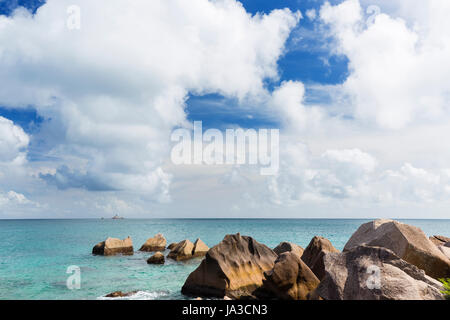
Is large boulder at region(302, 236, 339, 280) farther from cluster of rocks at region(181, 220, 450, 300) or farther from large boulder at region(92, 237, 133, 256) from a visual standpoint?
large boulder at region(92, 237, 133, 256)

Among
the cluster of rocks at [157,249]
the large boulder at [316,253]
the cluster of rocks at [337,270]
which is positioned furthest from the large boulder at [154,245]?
the large boulder at [316,253]

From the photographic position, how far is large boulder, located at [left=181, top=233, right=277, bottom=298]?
14875 millimetres

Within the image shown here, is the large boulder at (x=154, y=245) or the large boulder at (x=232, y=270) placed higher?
the large boulder at (x=232, y=270)

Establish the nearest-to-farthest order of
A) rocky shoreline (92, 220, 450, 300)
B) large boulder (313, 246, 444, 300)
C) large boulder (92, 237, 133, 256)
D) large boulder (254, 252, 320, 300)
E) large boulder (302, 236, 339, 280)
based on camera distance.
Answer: large boulder (313, 246, 444, 300), rocky shoreline (92, 220, 450, 300), large boulder (254, 252, 320, 300), large boulder (302, 236, 339, 280), large boulder (92, 237, 133, 256)

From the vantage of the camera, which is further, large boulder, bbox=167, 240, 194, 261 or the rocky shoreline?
large boulder, bbox=167, 240, 194, 261

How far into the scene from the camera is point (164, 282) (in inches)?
794

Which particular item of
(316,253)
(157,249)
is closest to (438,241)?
(316,253)

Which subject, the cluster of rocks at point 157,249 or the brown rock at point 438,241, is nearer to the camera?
the brown rock at point 438,241

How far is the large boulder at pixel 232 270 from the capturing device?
14875 mm

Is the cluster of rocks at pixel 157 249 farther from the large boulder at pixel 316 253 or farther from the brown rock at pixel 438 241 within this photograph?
the brown rock at pixel 438 241

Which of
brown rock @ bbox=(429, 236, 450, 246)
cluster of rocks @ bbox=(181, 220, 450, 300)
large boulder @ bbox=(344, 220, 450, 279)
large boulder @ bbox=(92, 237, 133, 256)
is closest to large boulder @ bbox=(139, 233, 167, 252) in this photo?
large boulder @ bbox=(92, 237, 133, 256)

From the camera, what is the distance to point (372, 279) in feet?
29.4

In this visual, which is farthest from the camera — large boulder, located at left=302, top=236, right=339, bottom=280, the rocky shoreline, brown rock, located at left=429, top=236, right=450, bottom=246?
brown rock, located at left=429, top=236, right=450, bottom=246
